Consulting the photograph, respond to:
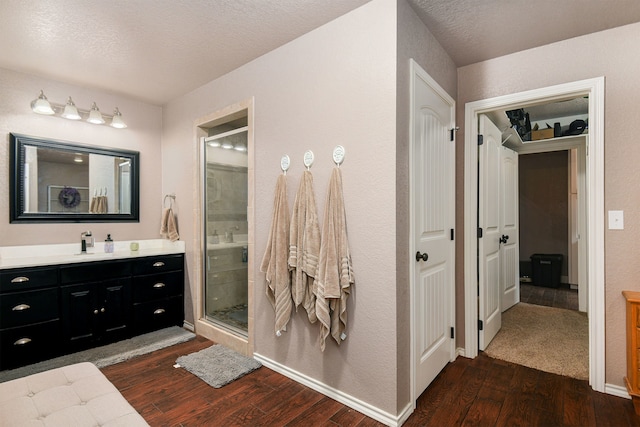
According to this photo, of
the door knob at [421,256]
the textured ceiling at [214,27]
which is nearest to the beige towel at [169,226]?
the textured ceiling at [214,27]

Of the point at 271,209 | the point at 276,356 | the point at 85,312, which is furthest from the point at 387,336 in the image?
the point at 85,312

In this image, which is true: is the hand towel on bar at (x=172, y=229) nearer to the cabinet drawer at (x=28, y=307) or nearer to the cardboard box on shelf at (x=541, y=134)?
the cabinet drawer at (x=28, y=307)

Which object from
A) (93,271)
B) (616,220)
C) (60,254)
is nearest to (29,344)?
(93,271)

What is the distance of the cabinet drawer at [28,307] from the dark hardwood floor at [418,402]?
2.50 feet

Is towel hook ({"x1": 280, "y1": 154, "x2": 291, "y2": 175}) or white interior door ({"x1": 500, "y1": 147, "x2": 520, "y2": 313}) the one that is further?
white interior door ({"x1": 500, "y1": 147, "x2": 520, "y2": 313})

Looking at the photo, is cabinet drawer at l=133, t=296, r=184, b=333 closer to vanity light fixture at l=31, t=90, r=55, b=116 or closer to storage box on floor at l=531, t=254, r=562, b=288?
vanity light fixture at l=31, t=90, r=55, b=116

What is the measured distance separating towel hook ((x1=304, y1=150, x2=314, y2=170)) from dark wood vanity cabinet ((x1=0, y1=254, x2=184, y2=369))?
2032 mm

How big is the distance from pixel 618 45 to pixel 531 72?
0.49m

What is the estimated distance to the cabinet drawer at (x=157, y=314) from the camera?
3168 millimetres

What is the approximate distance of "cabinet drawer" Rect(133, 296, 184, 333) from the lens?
10.4 ft

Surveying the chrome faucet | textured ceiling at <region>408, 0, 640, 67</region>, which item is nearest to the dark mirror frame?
the chrome faucet

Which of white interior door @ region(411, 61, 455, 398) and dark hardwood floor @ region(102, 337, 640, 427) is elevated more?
white interior door @ region(411, 61, 455, 398)

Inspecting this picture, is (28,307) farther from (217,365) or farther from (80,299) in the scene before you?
(217,365)

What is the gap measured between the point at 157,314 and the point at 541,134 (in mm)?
5132
